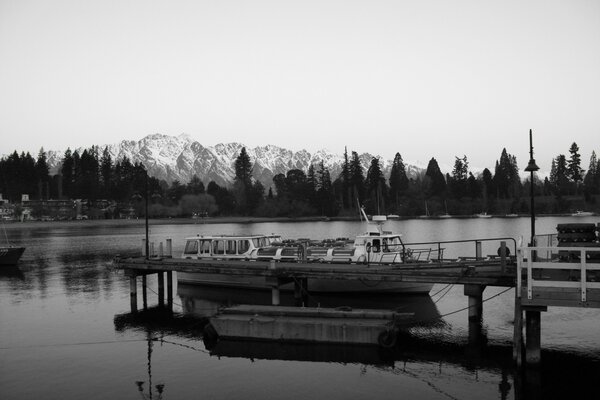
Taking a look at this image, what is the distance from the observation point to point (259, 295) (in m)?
37.3

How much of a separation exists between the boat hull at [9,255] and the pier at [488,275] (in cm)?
2762

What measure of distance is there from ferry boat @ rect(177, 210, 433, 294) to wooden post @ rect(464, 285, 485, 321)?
219 inches

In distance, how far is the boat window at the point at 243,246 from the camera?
3954cm

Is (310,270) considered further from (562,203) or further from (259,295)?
(562,203)

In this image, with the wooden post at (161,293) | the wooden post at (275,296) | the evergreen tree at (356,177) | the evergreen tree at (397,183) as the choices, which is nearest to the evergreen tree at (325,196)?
the evergreen tree at (356,177)

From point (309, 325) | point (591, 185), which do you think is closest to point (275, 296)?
point (309, 325)

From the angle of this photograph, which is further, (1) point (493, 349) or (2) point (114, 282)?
(2) point (114, 282)

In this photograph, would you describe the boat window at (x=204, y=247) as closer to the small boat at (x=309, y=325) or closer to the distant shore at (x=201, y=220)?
the small boat at (x=309, y=325)

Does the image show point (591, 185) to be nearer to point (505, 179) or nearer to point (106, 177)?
point (505, 179)

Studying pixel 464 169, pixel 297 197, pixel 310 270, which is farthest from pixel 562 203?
pixel 310 270

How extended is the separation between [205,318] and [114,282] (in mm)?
18399

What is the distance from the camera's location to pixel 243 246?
39.7 meters

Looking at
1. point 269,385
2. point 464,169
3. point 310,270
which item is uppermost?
point 464,169

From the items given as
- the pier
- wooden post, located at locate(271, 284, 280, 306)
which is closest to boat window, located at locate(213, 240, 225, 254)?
the pier
